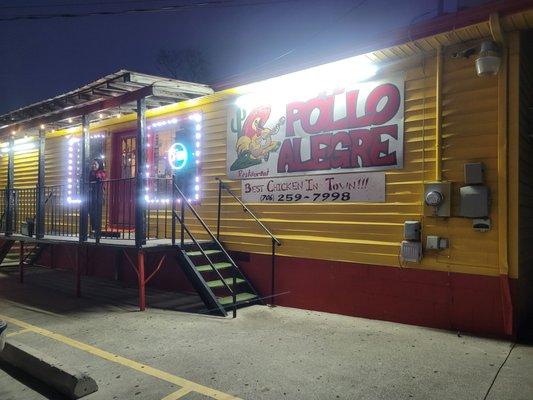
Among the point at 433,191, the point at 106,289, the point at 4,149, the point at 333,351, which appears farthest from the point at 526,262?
the point at 4,149

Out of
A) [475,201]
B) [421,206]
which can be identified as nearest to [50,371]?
[421,206]

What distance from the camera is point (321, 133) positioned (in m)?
7.39

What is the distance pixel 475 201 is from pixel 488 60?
1.81m

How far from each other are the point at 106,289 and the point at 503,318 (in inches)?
313

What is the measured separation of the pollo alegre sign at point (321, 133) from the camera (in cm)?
666

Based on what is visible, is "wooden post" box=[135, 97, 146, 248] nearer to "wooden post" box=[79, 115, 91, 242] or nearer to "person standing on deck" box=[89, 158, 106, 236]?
"person standing on deck" box=[89, 158, 106, 236]

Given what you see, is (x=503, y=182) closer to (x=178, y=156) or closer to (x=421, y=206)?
(x=421, y=206)

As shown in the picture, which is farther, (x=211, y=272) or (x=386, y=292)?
(x=211, y=272)

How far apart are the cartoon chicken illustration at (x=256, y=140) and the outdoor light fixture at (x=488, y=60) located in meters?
3.47

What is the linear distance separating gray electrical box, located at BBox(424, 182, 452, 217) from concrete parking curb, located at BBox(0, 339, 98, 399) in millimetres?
4750

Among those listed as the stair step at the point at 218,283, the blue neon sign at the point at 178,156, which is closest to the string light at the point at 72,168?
the blue neon sign at the point at 178,156

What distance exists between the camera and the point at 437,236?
19.9 feet

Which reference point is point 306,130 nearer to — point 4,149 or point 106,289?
point 106,289

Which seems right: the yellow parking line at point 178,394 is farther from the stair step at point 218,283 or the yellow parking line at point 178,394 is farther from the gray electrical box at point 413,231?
the gray electrical box at point 413,231
